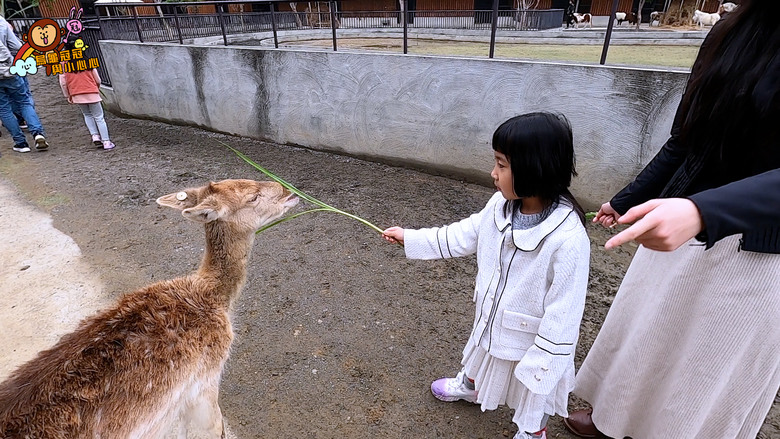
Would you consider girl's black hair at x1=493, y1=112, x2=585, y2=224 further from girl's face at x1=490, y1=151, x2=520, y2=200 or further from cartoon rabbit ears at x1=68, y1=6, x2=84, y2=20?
cartoon rabbit ears at x1=68, y1=6, x2=84, y2=20

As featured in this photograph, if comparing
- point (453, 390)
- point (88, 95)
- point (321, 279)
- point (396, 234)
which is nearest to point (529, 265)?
point (396, 234)

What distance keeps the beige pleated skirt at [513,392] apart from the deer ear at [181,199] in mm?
1578

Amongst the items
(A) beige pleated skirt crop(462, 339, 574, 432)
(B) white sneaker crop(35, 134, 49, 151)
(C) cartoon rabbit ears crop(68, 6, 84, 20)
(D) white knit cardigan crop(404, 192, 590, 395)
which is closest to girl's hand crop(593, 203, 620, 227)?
(D) white knit cardigan crop(404, 192, 590, 395)

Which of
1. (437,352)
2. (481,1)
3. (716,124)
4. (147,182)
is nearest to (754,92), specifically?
(716,124)

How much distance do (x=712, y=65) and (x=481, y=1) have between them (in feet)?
59.7

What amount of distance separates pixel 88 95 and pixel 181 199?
5.45 m

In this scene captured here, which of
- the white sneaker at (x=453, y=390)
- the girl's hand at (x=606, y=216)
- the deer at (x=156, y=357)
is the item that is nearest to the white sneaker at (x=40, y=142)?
the deer at (x=156, y=357)

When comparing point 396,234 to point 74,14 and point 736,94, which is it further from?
point 74,14

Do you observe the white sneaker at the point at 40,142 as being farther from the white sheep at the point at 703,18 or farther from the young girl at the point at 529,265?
the white sheep at the point at 703,18

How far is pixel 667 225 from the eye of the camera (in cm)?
91

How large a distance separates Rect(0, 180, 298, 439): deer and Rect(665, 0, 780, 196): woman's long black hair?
1.96 meters

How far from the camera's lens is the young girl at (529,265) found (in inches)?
61.6

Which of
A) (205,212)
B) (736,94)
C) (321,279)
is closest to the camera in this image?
(736,94)

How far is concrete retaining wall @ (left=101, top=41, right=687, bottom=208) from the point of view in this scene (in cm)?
405
